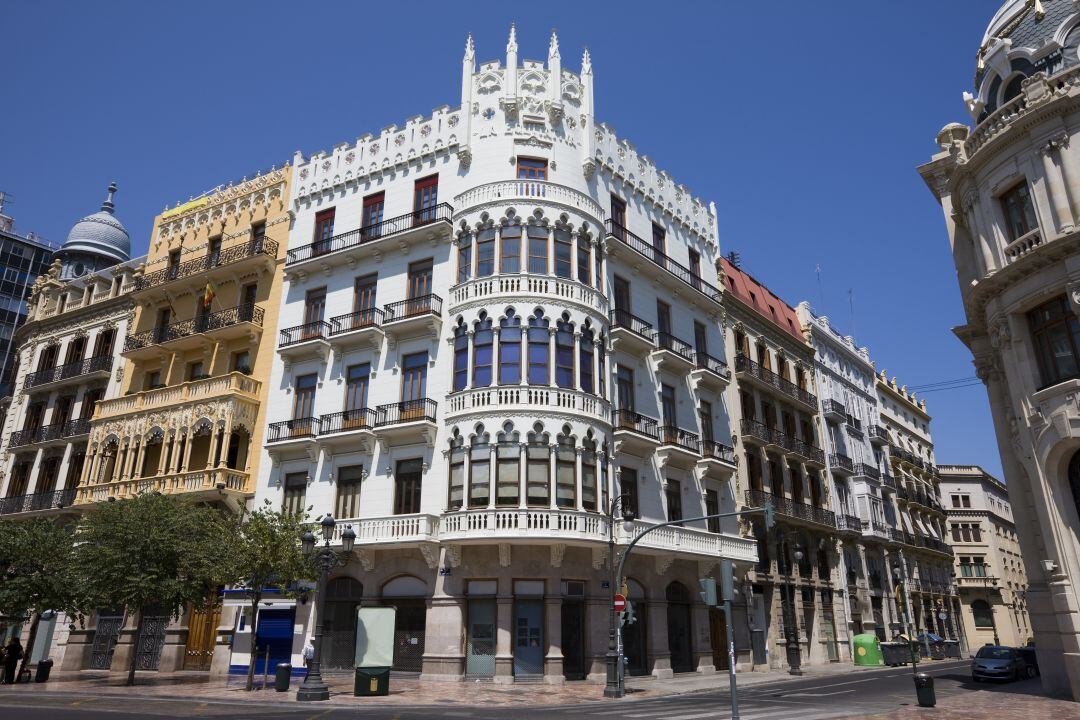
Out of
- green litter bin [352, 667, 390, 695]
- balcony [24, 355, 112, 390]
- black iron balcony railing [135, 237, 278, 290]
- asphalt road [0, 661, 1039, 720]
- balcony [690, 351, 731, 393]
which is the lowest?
asphalt road [0, 661, 1039, 720]

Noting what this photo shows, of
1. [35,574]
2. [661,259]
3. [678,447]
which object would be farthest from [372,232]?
[35,574]

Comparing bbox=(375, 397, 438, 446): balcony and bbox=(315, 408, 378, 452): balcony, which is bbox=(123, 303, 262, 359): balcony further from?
bbox=(375, 397, 438, 446): balcony

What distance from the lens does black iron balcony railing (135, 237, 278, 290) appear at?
38.0 metres

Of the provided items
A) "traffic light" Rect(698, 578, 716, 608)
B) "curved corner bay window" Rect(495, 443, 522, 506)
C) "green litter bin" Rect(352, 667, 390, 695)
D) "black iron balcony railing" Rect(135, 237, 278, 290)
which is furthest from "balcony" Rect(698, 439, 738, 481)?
"black iron balcony railing" Rect(135, 237, 278, 290)

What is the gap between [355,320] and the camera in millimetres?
34250

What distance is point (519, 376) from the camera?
2916 cm

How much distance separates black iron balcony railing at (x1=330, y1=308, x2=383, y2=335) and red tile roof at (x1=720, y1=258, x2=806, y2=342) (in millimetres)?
20612

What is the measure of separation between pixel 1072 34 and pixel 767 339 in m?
24.6

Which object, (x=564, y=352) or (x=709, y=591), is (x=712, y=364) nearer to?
(x=564, y=352)

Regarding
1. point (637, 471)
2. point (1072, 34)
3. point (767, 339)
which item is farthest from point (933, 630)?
point (1072, 34)

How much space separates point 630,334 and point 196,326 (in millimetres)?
22704

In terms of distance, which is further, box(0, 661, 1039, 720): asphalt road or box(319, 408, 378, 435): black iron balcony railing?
box(319, 408, 378, 435): black iron balcony railing

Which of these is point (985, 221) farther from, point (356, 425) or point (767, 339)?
point (356, 425)

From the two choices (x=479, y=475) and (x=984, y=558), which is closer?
(x=479, y=475)
